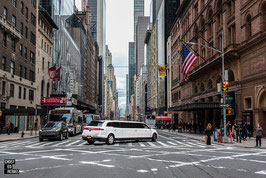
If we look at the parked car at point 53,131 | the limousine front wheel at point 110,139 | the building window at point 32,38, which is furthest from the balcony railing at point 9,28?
the limousine front wheel at point 110,139

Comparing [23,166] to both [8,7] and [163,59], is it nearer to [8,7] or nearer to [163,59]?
[8,7]

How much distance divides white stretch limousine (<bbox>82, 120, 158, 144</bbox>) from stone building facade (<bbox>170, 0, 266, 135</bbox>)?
29.7 ft

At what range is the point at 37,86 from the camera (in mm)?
54062

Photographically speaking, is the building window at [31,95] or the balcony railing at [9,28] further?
the building window at [31,95]

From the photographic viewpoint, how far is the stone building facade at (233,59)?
30562 mm

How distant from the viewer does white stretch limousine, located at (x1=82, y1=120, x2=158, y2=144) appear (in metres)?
21.8

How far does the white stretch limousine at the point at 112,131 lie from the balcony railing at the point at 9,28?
24421mm

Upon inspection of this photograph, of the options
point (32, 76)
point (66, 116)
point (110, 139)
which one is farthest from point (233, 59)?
point (32, 76)

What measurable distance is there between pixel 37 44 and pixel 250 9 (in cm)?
3813

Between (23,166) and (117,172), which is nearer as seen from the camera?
(117,172)

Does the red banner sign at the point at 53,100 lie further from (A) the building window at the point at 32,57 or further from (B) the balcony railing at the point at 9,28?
(B) the balcony railing at the point at 9,28

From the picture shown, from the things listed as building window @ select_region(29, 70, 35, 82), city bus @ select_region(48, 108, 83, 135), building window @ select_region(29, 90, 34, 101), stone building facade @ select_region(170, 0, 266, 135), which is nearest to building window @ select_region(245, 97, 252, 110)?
stone building facade @ select_region(170, 0, 266, 135)

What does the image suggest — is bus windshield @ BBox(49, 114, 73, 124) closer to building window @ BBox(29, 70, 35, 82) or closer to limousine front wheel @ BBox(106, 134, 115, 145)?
limousine front wheel @ BBox(106, 134, 115, 145)

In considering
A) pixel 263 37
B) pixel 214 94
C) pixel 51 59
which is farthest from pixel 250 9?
pixel 51 59
